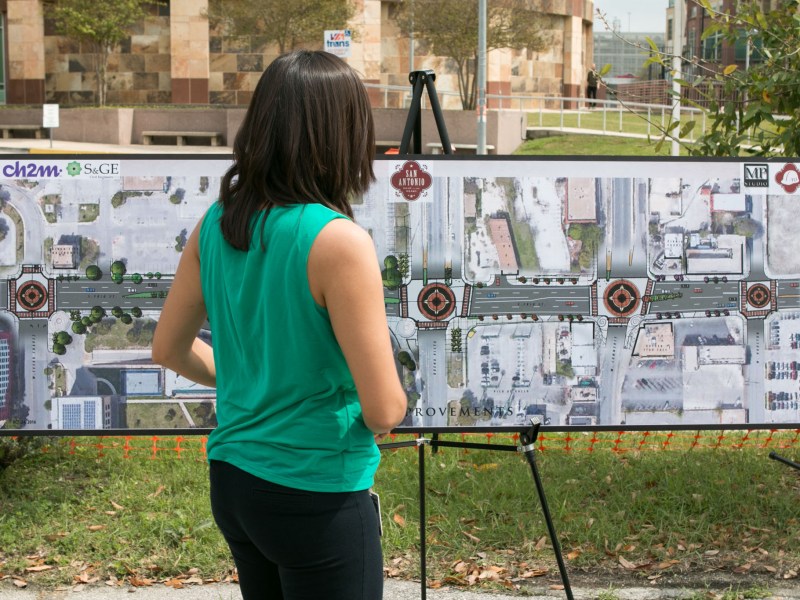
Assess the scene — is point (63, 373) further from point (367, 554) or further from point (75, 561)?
point (367, 554)

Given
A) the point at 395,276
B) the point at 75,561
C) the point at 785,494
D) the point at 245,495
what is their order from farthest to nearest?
the point at 785,494
the point at 75,561
the point at 395,276
the point at 245,495

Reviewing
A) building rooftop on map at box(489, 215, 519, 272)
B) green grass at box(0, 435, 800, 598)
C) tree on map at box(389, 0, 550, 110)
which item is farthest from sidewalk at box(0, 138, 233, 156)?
building rooftop on map at box(489, 215, 519, 272)

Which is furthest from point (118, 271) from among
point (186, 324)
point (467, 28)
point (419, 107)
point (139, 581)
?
point (467, 28)

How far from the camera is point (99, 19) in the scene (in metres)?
35.0

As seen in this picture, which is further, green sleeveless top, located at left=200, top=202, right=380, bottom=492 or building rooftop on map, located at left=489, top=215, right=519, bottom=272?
building rooftop on map, located at left=489, top=215, right=519, bottom=272

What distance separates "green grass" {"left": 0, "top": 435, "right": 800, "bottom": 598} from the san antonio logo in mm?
1545

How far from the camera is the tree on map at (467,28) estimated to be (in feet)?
117

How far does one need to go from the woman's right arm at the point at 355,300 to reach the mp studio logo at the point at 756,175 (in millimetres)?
2621

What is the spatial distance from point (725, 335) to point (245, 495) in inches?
105

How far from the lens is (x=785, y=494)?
197 inches

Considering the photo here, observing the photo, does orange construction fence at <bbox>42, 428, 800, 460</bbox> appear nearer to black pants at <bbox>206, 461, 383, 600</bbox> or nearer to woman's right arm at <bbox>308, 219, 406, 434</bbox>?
black pants at <bbox>206, 461, 383, 600</bbox>

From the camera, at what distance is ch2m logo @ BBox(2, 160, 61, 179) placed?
429 centimetres

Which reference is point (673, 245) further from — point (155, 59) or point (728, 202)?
point (155, 59)

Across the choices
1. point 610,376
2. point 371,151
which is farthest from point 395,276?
point 371,151
